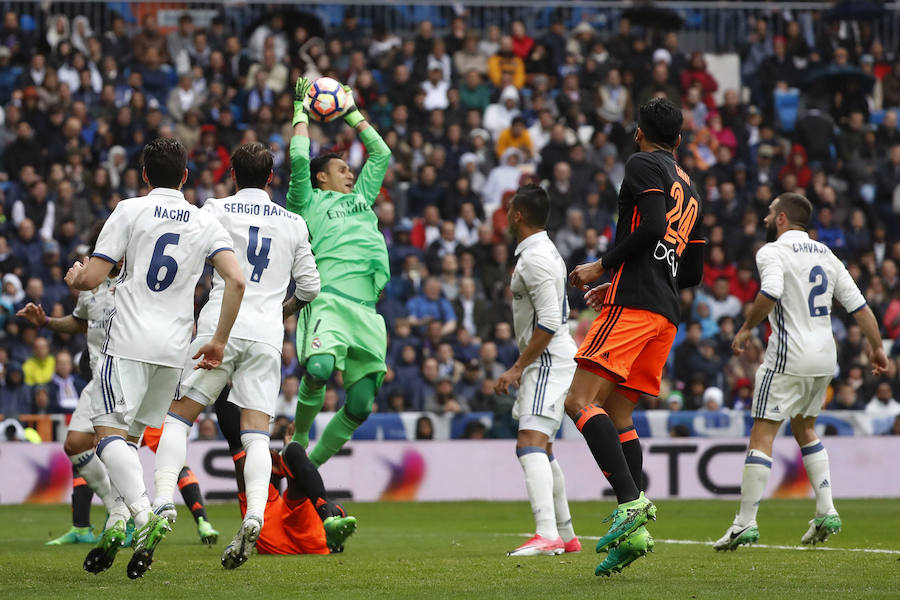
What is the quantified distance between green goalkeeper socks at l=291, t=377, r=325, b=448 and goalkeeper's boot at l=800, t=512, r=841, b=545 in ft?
12.2

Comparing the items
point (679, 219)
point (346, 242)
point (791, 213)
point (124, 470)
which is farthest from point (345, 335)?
point (791, 213)

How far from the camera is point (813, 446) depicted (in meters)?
10.2

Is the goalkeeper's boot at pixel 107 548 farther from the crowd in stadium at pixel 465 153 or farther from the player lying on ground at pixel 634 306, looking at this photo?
the crowd in stadium at pixel 465 153

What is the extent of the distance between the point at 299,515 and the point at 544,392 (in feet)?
6.16

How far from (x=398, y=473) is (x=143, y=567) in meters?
10.4

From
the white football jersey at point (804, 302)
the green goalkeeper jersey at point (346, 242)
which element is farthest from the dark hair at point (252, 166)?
the white football jersey at point (804, 302)

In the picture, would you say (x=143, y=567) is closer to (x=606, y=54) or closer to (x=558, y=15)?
(x=606, y=54)

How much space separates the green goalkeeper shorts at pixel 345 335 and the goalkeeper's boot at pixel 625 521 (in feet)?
10.9

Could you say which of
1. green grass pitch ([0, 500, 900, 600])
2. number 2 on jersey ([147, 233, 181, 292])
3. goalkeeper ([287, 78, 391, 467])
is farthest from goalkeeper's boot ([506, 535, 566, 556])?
number 2 on jersey ([147, 233, 181, 292])

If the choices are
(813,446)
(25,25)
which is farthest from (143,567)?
(25,25)

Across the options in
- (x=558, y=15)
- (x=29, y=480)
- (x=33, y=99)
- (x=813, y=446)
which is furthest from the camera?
(x=558, y=15)

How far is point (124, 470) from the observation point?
→ 7.16 meters

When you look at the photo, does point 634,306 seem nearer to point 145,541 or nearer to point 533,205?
point 533,205

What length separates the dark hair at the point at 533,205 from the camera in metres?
9.32
